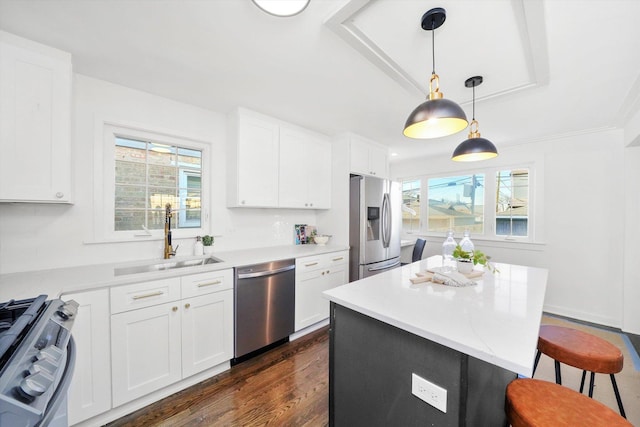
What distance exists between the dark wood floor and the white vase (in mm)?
1395

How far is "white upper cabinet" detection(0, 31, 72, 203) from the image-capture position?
145 centimetres

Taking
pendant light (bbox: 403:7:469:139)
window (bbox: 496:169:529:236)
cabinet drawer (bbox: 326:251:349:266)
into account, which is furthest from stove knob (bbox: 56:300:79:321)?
window (bbox: 496:169:529:236)

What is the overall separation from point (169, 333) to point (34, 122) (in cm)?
164

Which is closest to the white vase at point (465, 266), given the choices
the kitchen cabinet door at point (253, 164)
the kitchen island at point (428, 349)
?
the kitchen island at point (428, 349)

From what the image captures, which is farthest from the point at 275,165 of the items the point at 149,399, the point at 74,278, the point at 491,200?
the point at 491,200

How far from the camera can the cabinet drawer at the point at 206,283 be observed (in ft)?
6.14

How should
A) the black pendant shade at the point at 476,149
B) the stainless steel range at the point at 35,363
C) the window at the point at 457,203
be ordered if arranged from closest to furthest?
the stainless steel range at the point at 35,363
the black pendant shade at the point at 476,149
the window at the point at 457,203

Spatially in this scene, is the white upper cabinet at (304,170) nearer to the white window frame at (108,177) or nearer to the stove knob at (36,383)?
the white window frame at (108,177)

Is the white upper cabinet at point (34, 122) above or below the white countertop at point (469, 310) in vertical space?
above

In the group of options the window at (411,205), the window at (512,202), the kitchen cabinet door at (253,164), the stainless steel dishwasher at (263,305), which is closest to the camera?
the stainless steel dishwasher at (263,305)

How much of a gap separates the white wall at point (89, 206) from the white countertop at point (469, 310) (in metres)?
1.87

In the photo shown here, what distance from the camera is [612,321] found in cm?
294

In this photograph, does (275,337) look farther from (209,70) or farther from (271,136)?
(209,70)

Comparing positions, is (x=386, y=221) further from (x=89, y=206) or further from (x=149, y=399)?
(x=89, y=206)
